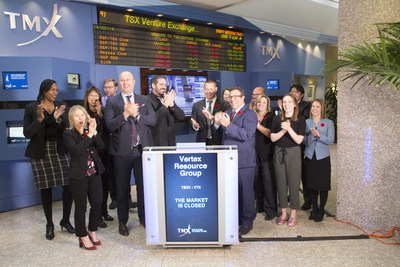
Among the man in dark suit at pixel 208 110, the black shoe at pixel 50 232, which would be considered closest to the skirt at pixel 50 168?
the black shoe at pixel 50 232

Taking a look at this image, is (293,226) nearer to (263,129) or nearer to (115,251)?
(263,129)

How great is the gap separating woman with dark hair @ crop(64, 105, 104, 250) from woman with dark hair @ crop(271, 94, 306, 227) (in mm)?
1967

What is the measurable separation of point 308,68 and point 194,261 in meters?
7.85

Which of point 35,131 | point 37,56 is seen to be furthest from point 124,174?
point 37,56

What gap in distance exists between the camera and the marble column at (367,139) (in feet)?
11.1

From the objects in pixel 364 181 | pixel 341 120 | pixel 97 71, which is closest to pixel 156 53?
pixel 97 71

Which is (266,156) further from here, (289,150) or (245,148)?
(245,148)

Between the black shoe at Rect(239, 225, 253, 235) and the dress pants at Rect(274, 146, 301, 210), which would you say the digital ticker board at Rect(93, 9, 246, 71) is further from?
the black shoe at Rect(239, 225, 253, 235)

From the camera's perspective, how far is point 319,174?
3842 millimetres

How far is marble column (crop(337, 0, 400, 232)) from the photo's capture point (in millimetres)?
3385

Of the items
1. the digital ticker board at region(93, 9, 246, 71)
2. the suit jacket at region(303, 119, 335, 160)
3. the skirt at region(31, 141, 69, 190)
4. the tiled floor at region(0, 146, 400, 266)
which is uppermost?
the digital ticker board at region(93, 9, 246, 71)

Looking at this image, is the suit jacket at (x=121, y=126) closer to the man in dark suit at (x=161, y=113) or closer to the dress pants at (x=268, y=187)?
the man in dark suit at (x=161, y=113)

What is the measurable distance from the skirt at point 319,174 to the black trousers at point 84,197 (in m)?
2.39

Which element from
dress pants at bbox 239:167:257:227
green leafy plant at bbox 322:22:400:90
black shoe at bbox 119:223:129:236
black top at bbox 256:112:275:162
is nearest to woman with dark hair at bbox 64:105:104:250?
black shoe at bbox 119:223:129:236
